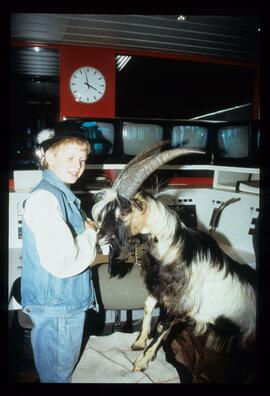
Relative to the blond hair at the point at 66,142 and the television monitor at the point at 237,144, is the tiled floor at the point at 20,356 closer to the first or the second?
the blond hair at the point at 66,142

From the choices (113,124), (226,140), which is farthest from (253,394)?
(113,124)

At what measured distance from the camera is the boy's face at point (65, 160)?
52.8 inches

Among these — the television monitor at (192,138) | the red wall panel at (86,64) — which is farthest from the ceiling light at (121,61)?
the television monitor at (192,138)

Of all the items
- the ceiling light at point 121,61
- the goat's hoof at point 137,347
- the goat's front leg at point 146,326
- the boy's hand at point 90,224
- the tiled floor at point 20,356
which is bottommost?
the tiled floor at point 20,356

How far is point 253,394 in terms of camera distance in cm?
156

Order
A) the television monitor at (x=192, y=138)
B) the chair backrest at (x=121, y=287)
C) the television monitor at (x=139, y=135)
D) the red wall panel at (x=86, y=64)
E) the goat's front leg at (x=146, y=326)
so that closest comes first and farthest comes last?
the goat's front leg at (x=146, y=326), the chair backrest at (x=121, y=287), the television monitor at (x=139, y=135), the television monitor at (x=192, y=138), the red wall panel at (x=86, y=64)

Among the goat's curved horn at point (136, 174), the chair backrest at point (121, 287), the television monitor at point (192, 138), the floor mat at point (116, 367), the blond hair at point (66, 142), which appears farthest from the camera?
the television monitor at point (192, 138)

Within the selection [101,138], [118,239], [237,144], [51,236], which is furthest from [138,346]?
[237,144]

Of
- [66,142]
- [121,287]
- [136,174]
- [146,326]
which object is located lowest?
[146,326]

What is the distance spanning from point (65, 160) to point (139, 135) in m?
0.96

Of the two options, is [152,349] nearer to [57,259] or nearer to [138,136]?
[57,259]

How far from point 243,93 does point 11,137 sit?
3.53 metres

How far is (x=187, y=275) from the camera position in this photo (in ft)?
5.07

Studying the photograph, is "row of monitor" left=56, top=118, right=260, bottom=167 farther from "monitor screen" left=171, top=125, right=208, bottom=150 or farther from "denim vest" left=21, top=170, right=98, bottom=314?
"denim vest" left=21, top=170, right=98, bottom=314
